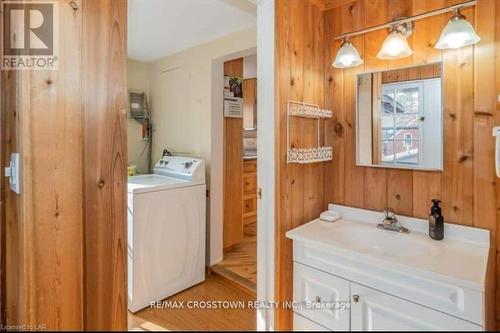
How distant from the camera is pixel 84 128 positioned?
94 cm

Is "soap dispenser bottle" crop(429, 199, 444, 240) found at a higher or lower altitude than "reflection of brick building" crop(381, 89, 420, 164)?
lower

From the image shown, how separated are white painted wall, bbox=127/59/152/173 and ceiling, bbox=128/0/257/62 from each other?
29 cm

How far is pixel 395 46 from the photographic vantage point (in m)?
1.45

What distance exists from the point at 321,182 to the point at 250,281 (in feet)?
3.65

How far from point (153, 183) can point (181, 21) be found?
48.1 inches

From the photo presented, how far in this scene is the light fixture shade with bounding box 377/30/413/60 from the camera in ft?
4.75

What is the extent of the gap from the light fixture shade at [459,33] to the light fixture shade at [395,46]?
0.17 meters

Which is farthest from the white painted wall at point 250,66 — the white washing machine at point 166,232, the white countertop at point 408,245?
the white countertop at point 408,245

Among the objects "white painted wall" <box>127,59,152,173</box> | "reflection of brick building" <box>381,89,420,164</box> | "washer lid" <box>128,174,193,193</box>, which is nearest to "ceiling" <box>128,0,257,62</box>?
"white painted wall" <box>127,59,152,173</box>

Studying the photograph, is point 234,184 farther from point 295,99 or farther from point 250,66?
point 295,99

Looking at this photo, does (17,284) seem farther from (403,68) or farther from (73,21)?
(403,68)

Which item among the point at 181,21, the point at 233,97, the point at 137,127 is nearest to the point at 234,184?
the point at 233,97

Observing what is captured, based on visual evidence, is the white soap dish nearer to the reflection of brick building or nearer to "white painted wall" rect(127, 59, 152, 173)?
the reflection of brick building

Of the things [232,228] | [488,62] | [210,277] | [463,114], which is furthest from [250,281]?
[488,62]
